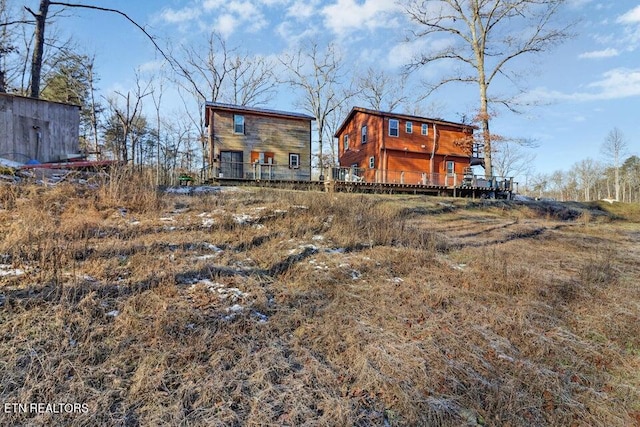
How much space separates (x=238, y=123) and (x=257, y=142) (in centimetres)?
168

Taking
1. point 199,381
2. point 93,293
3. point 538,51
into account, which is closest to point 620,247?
point 199,381

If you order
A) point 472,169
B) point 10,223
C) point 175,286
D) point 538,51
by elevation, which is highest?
point 538,51

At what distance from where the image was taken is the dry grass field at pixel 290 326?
2.91 metres

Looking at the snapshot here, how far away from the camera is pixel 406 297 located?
16.7 feet

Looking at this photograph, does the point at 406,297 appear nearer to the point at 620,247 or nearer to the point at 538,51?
the point at 620,247

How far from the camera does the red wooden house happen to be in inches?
937

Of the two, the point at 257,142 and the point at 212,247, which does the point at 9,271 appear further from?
the point at 257,142

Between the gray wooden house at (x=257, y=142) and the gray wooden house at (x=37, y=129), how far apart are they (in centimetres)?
704

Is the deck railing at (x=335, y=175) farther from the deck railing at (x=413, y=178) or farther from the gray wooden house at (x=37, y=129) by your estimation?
the gray wooden house at (x=37, y=129)

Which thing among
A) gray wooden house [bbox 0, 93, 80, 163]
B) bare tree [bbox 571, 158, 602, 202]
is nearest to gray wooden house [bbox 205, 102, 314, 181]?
gray wooden house [bbox 0, 93, 80, 163]

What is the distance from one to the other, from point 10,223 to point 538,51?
96.1 feet

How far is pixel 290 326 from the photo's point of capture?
4.09 metres

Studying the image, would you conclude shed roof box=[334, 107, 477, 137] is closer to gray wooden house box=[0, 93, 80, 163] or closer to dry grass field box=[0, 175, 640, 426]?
dry grass field box=[0, 175, 640, 426]

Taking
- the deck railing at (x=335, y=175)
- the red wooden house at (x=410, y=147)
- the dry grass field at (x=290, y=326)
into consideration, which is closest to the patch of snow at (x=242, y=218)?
the dry grass field at (x=290, y=326)
